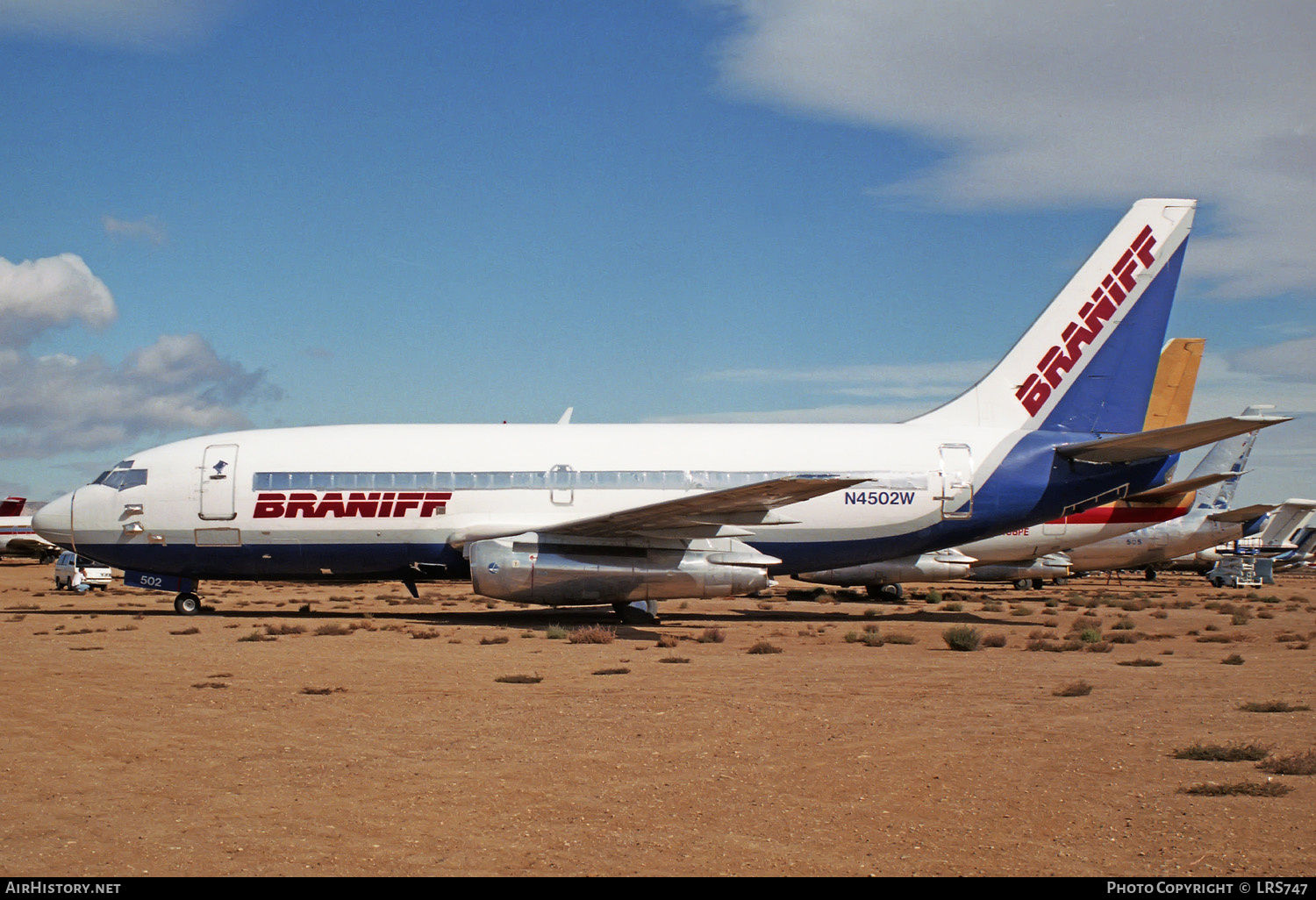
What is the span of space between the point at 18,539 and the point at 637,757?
70.8m

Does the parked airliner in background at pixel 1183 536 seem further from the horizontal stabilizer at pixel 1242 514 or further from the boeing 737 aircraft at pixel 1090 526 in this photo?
the boeing 737 aircraft at pixel 1090 526

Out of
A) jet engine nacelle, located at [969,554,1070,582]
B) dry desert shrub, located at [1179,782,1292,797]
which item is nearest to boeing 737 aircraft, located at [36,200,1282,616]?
jet engine nacelle, located at [969,554,1070,582]

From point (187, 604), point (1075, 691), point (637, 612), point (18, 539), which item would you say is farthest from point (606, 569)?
point (18, 539)

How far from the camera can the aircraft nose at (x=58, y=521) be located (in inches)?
959

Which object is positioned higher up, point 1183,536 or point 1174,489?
point 1174,489

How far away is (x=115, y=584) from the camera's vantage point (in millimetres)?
48125

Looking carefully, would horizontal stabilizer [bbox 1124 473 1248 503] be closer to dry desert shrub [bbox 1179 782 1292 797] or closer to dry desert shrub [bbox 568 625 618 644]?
dry desert shrub [bbox 568 625 618 644]

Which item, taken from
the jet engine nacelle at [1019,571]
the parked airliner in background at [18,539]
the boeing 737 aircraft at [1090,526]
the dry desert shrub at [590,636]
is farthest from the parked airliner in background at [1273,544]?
the parked airliner in background at [18,539]

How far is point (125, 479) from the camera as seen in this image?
80.4 ft

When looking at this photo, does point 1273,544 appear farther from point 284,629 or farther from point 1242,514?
point 284,629

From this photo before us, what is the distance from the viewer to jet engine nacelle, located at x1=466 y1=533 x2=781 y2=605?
22.0 metres

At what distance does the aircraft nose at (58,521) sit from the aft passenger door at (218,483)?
3228mm

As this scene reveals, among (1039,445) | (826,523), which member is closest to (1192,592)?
(1039,445)
